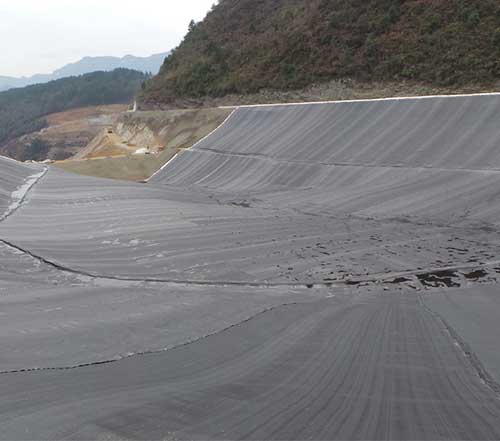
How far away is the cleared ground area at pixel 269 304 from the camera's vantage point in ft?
8.59

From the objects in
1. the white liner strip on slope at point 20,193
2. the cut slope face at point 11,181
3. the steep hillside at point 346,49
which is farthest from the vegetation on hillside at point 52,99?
the white liner strip on slope at point 20,193

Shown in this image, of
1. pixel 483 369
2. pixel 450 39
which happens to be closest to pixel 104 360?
pixel 483 369

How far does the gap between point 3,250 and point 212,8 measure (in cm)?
3421

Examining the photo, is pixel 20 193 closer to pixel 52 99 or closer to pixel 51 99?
pixel 52 99

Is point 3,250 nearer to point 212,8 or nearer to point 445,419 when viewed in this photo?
point 445,419

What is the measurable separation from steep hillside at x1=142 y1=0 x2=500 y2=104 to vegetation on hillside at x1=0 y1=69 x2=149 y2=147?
52263mm

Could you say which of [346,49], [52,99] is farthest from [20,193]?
[52,99]

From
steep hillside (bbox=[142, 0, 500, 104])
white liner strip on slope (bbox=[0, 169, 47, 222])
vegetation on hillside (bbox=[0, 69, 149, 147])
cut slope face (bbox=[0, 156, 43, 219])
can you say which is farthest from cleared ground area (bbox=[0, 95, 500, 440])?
vegetation on hillside (bbox=[0, 69, 149, 147])

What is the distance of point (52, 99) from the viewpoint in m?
83.1

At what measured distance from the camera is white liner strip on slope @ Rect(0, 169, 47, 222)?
8054mm

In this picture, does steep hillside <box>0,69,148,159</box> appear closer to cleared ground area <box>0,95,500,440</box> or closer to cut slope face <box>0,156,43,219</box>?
cut slope face <box>0,156,43,219</box>

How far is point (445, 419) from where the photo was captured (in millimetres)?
2543

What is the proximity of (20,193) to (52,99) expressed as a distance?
8285 cm

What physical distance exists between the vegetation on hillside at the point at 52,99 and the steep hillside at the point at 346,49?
52.3 meters
